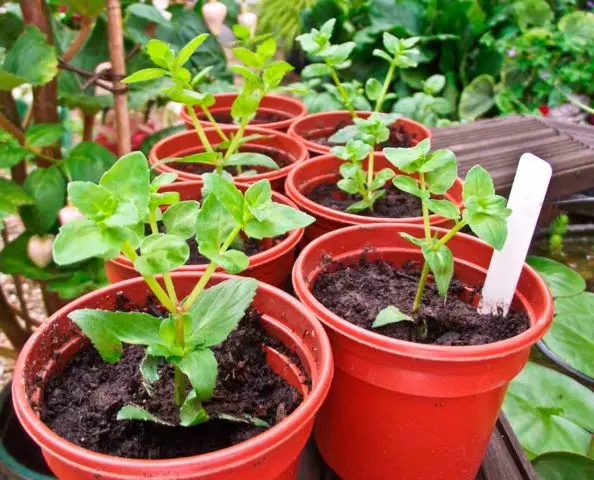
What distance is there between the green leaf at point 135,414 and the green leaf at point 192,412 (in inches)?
0.7

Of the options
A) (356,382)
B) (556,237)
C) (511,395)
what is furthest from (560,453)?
(556,237)

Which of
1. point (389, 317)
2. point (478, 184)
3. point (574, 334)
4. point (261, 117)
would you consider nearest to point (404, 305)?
point (389, 317)

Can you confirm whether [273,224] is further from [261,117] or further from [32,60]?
[261,117]

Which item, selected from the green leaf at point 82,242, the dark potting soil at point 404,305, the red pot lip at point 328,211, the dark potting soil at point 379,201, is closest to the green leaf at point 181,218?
the green leaf at point 82,242

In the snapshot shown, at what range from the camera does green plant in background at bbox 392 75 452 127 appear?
1.42 meters

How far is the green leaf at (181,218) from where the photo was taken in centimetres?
57

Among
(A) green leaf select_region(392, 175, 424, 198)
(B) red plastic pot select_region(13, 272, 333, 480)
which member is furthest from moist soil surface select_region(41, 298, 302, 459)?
(A) green leaf select_region(392, 175, 424, 198)

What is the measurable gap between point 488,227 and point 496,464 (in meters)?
0.35

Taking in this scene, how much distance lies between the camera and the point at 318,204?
0.97 m

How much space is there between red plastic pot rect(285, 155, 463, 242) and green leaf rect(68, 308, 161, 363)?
40cm

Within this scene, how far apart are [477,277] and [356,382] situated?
0.83 ft

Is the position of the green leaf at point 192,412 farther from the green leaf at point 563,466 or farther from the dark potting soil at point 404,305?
Result: the green leaf at point 563,466

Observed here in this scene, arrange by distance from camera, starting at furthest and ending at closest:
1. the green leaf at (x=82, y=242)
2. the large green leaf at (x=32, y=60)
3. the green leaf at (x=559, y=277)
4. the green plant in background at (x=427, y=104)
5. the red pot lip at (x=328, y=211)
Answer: the green leaf at (x=559, y=277)
the green plant in background at (x=427, y=104)
the large green leaf at (x=32, y=60)
the red pot lip at (x=328, y=211)
the green leaf at (x=82, y=242)

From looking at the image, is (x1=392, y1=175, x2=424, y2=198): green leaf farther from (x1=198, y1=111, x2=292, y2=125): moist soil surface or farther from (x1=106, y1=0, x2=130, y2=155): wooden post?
(x1=198, y1=111, x2=292, y2=125): moist soil surface
